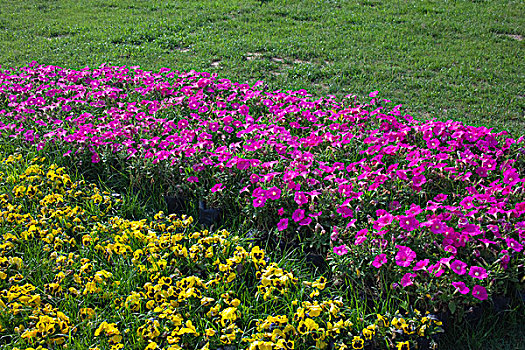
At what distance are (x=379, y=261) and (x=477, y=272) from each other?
561 mm

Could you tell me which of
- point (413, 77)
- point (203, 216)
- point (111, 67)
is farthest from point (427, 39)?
point (203, 216)

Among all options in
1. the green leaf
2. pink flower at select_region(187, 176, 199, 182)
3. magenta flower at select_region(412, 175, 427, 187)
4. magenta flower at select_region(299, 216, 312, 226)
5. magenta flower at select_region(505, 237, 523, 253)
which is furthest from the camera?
pink flower at select_region(187, 176, 199, 182)

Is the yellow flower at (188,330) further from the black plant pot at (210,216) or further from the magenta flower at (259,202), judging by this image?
the black plant pot at (210,216)

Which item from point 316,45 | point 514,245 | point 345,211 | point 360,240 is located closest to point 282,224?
point 345,211

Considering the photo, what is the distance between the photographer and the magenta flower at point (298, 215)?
335cm

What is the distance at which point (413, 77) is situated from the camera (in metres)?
6.61

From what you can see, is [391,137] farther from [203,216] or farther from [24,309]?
[24,309]

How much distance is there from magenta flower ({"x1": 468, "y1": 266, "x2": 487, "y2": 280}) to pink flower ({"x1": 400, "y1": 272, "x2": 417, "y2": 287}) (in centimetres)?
32

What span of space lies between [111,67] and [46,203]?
3.43 metres

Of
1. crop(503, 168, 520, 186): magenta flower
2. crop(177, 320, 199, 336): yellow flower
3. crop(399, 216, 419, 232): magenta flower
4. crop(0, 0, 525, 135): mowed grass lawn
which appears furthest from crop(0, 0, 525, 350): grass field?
crop(503, 168, 520, 186): magenta flower

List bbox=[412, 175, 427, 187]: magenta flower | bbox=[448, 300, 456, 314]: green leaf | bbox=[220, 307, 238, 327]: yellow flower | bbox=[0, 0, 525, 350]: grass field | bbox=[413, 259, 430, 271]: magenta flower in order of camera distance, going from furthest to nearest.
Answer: bbox=[0, 0, 525, 350]: grass field → bbox=[412, 175, 427, 187]: magenta flower → bbox=[413, 259, 430, 271]: magenta flower → bbox=[448, 300, 456, 314]: green leaf → bbox=[220, 307, 238, 327]: yellow flower

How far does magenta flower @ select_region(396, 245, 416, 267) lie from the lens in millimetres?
2875

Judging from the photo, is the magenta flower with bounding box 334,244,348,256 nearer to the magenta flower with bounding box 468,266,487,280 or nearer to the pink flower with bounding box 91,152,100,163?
the magenta flower with bounding box 468,266,487,280

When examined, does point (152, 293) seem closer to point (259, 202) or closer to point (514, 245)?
point (259, 202)
